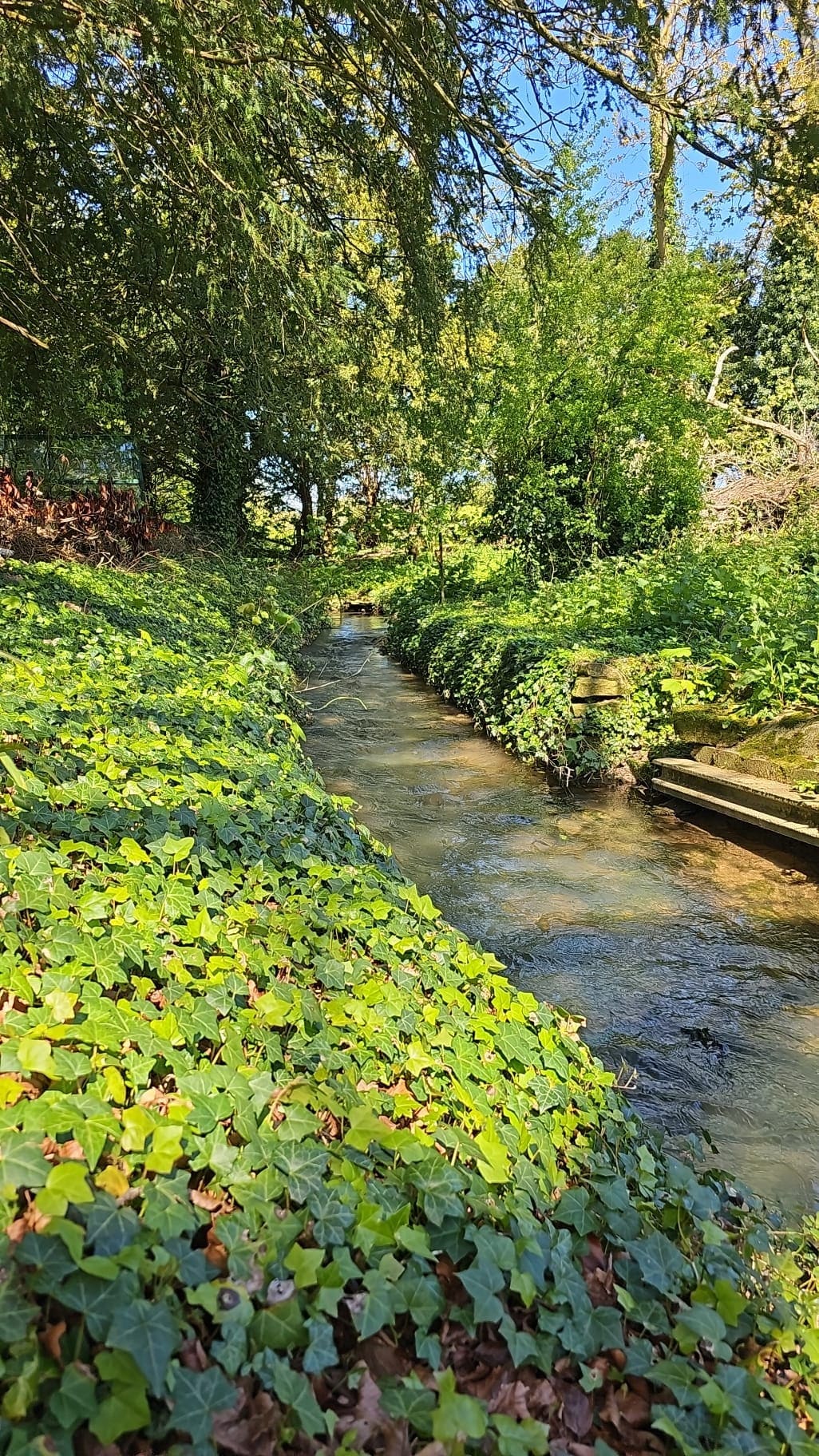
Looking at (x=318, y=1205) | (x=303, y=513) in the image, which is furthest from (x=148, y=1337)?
(x=303, y=513)

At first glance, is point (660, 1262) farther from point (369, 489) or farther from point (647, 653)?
point (369, 489)

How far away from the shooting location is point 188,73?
14.4 ft

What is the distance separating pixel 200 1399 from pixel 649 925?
4105 millimetres

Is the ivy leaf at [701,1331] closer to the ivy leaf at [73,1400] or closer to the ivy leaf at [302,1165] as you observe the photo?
the ivy leaf at [302,1165]

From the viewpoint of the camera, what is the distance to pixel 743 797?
250 inches

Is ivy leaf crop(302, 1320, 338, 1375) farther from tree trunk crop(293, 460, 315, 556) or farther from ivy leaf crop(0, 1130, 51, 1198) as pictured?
tree trunk crop(293, 460, 315, 556)

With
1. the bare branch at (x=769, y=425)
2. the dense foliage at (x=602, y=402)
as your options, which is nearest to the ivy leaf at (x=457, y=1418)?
the dense foliage at (x=602, y=402)

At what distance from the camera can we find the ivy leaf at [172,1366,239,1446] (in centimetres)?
124

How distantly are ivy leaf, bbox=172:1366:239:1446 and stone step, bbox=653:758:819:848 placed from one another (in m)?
5.20

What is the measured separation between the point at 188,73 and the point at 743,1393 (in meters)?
5.82

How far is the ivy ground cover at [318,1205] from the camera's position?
4.40 ft

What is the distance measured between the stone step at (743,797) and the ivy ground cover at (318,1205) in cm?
352

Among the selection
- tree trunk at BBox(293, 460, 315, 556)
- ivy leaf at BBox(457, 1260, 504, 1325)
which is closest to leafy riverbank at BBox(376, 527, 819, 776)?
ivy leaf at BBox(457, 1260, 504, 1325)

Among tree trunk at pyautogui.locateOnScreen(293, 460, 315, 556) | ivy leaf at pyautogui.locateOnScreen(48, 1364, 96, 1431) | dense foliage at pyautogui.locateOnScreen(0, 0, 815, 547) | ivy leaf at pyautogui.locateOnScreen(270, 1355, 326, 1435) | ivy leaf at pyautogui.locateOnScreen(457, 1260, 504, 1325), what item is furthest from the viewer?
tree trunk at pyautogui.locateOnScreen(293, 460, 315, 556)
